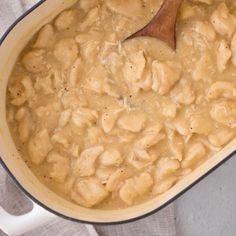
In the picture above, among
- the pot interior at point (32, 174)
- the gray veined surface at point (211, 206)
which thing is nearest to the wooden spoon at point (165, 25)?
the pot interior at point (32, 174)

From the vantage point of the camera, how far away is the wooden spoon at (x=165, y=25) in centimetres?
116

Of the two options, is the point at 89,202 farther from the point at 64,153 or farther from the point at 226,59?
the point at 226,59

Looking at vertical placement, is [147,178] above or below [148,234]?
above

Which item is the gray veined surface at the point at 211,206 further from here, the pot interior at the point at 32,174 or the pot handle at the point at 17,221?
the pot handle at the point at 17,221

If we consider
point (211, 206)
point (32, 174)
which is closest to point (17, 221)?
point (32, 174)

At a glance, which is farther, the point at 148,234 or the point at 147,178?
the point at 148,234

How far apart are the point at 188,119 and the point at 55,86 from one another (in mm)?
270

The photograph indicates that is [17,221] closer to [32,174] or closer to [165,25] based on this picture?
[32,174]

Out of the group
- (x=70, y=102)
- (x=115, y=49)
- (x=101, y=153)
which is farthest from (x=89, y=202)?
(x=115, y=49)

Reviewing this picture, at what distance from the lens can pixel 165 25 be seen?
46.4 inches

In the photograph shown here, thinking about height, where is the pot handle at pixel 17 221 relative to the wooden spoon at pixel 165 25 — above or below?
below

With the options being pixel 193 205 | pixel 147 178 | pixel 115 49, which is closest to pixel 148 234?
pixel 193 205

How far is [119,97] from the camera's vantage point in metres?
1.21

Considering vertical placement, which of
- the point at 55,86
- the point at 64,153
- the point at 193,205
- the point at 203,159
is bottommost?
the point at 193,205
